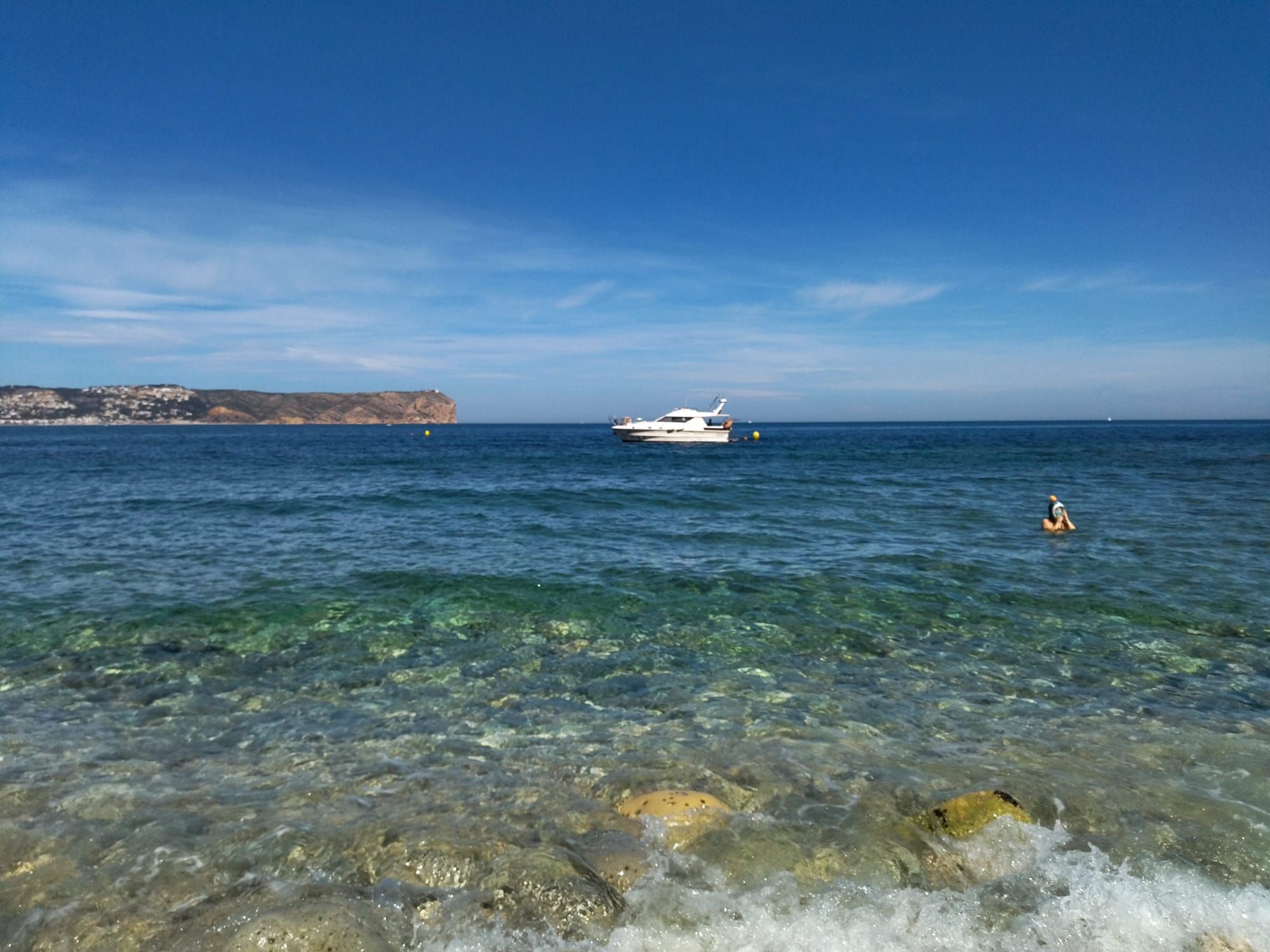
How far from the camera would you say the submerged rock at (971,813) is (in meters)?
6.24

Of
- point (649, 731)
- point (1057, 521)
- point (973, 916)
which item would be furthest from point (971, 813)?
point (1057, 521)

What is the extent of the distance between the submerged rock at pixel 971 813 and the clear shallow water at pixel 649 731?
17 centimetres

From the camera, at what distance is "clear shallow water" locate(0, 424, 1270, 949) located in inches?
211

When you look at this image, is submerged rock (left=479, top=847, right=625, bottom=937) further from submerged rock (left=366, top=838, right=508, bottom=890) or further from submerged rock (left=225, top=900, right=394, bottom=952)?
submerged rock (left=225, top=900, right=394, bottom=952)

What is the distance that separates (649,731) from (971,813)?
3593mm

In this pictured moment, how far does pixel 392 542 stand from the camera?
21.1m

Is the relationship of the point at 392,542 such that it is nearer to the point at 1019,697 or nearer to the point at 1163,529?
the point at 1019,697

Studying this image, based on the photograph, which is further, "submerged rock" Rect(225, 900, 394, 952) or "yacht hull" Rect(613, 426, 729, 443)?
"yacht hull" Rect(613, 426, 729, 443)

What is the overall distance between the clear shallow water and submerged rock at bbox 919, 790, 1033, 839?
172 millimetres

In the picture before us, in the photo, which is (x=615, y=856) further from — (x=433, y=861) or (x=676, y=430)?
(x=676, y=430)

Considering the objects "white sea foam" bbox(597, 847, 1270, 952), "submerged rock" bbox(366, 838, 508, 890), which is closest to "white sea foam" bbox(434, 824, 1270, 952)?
"white sea foam" bbox(597, 847, 1270, 952)

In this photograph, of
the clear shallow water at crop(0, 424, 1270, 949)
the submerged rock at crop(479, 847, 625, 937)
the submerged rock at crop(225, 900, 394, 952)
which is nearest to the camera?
the submerged rock at crop(225, 900, 394, 952)

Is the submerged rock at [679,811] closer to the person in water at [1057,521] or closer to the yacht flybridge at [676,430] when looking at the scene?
the person in water at [1057,521]

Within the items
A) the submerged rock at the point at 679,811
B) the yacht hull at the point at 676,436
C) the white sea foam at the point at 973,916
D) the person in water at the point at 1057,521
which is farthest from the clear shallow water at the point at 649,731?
the yacht hull at the point at 676,436
